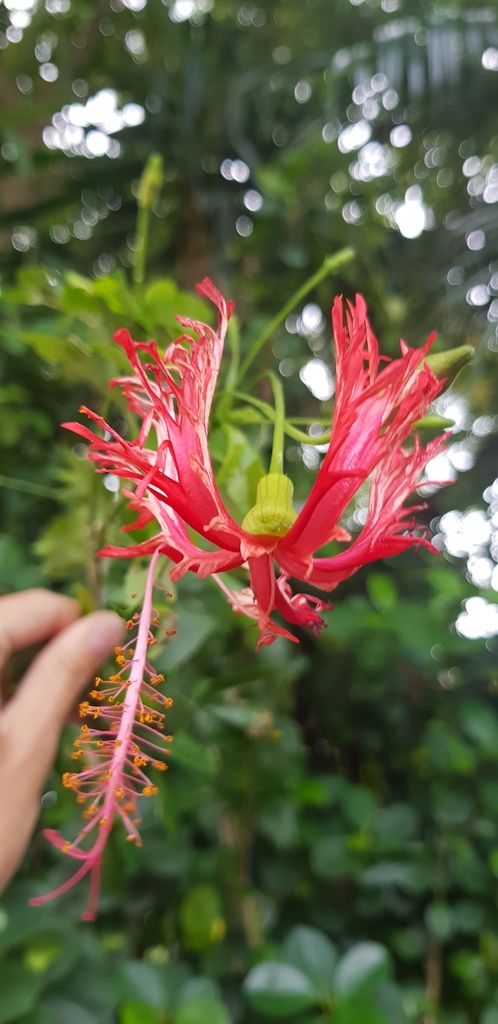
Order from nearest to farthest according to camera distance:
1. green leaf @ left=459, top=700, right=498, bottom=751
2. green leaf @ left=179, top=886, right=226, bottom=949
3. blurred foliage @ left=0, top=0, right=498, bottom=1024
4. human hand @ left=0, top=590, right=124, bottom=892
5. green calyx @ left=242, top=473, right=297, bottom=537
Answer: green calyx @ left=242, top=473, right=297, bottom=537
human hand @ left=0, top=590, right=124, bottom=892
blurred foliage @ left=0, top=0, right=498, bottom=1024
green leaf @ left=179, top=886, right=226, bottom=949
green leaf @ left=459, top=700, right=498, bottom=751

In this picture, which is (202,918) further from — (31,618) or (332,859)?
(31,618)

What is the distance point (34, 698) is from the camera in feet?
1.43

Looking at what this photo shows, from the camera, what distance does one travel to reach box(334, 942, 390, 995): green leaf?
0.50 m

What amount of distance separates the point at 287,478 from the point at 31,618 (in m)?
0.29

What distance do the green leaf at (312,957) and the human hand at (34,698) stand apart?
26cm

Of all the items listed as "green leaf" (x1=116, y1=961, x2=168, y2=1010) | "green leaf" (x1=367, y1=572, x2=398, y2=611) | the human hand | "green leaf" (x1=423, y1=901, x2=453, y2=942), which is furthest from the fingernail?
"green leaf" (x1=423, y1=901, x2=453, y2=942)

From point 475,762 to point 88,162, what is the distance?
1079 millimetres

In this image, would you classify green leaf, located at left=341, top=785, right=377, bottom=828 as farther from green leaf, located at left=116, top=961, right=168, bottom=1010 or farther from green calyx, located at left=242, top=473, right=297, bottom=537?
green calyx, located at left=242, top=473, right=297, bottom=537

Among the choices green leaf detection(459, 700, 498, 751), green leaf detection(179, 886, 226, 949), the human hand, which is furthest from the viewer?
green leaf detection(459, 700, 498, 751)

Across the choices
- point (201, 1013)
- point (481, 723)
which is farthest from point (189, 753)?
point (481, 723)

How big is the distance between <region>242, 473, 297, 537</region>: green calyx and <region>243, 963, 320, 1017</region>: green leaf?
1.37 feet

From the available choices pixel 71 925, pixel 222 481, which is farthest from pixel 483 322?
pixel 71 925

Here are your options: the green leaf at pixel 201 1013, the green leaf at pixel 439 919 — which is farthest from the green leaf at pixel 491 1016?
the green leaf at pixel 201 1013

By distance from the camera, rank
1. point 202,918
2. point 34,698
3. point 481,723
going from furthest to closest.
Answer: point 481,723, point 202,918, point 34,698
